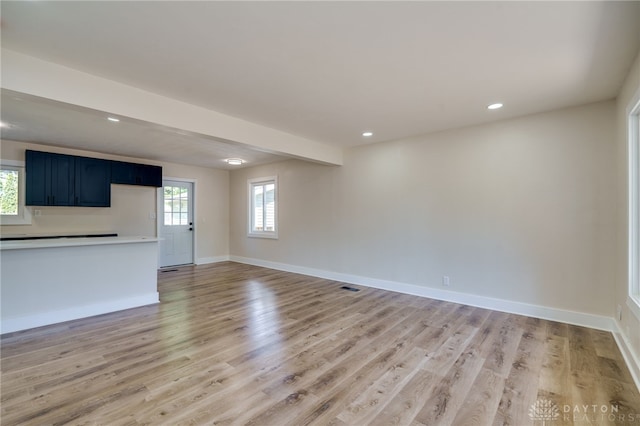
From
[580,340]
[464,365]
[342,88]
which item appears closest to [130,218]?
[342,88]

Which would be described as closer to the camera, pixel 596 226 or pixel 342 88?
pixel 342 88

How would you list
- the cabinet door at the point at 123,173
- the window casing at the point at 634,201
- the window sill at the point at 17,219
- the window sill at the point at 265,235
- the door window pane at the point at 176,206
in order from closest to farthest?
the window casing at the point at 634,201
the window sill at the point at 17,219
the cabinet door at the point at 123,173
the window sill at the point at 265,235
the door window pane at the point at 176,206

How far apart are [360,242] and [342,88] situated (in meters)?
2.99

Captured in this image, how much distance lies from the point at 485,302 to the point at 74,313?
5273 millimetres

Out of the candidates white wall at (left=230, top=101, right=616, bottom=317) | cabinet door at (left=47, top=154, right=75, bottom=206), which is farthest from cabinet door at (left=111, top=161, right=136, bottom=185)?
white wall at (left=230, top=101, right=616, bottom=317)

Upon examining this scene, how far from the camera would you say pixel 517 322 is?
336 centimetres

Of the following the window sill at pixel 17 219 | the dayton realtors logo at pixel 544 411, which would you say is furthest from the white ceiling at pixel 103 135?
the dayton realtors logo at pixel 544 411

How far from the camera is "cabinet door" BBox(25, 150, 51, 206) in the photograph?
479cm

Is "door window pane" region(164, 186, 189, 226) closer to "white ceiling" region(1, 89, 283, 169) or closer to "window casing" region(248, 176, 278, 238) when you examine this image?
"white ceiling" region(1, 89, 283, 169)

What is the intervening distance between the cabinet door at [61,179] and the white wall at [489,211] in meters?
4.49

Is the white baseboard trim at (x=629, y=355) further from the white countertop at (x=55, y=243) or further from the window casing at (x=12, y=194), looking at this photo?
the window casing at (x=12, y=194)

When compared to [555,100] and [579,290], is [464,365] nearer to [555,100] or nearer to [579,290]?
[579,290]

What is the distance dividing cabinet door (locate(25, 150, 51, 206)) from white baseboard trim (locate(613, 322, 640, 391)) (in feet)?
25.5

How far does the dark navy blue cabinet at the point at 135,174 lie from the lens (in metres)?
5.76
